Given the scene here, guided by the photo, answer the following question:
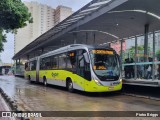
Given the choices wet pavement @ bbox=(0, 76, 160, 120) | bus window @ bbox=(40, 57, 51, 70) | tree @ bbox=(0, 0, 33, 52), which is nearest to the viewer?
wet pavement @ bbox=(0, 76, 160, 120)

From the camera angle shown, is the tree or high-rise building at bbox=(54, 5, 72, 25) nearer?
the tree

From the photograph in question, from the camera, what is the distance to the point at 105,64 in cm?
1549

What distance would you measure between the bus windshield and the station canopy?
2.43m

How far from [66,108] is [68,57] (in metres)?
7.74

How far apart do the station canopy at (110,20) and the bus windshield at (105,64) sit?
2.43m

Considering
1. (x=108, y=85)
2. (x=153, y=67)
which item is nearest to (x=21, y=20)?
(x=108, y=85)

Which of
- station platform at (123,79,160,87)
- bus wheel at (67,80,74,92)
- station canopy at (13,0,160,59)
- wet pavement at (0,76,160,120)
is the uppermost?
station canopy at (13,0,160,59)

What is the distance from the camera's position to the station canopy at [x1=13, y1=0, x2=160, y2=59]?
15.1m

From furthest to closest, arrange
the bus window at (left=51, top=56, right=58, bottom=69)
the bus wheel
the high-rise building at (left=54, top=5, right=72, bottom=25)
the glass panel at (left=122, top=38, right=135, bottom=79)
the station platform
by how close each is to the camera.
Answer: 1. the high-rise building at (left=54, top=5, right=72, bottom=25)
2. the bus window at (left=51, top=56, right=58, bottom=69)
3. the bus wheel
4. the glass panel at (left=122, top=38, right=135, bottom=79)
5. the station platform

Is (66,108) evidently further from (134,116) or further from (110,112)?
(134,116)

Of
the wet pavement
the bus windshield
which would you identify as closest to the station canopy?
the bus windshield

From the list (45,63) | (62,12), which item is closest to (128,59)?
(45,63)

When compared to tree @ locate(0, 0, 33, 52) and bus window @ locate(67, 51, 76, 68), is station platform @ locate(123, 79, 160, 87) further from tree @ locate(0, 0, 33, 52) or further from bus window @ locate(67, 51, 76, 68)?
tree @ locate(0, 0, 33, 52)

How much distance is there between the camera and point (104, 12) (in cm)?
1609
